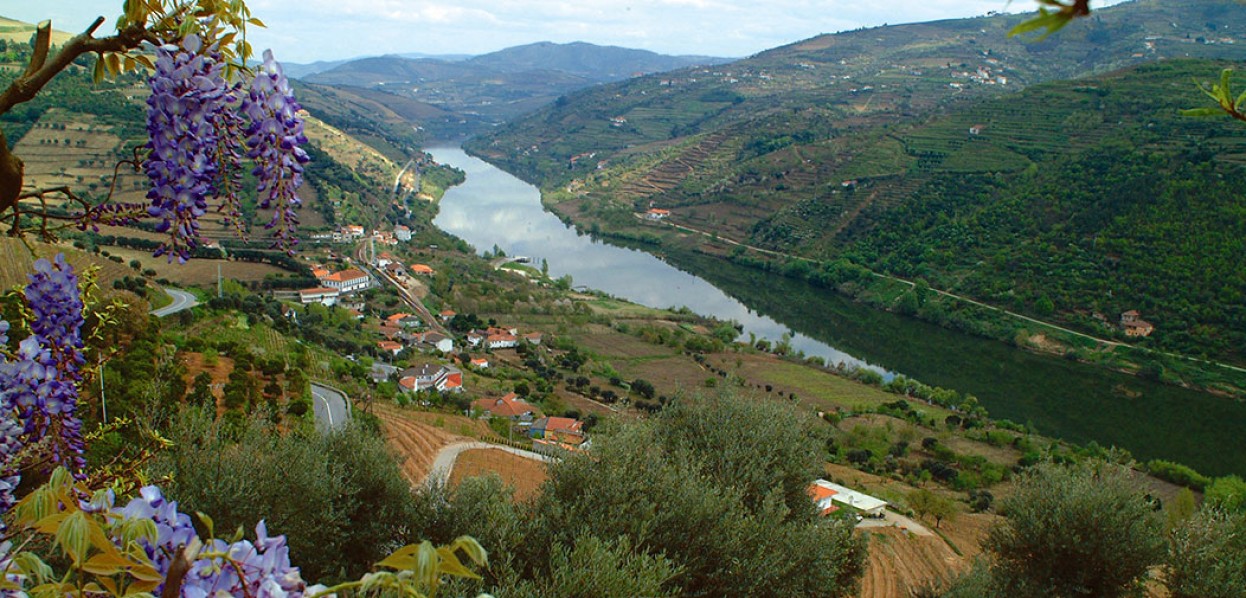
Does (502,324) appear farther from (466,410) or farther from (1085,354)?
(1085,354)

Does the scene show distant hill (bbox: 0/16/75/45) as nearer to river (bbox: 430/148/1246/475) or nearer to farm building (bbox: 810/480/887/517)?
river (bbox: 430/148/1246/475)

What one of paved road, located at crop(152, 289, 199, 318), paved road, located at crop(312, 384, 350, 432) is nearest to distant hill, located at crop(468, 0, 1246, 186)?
paved road, located at crop(152, 289, 199, 318)

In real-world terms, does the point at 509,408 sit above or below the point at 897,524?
below

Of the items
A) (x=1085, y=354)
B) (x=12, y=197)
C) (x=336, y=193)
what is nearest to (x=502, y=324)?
(x=336, y=193)

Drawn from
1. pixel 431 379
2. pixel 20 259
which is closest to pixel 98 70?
pixel 20 259

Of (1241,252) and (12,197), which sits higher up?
(12,197)

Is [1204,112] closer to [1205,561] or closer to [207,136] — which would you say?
[207,136]
